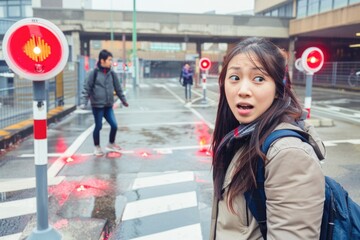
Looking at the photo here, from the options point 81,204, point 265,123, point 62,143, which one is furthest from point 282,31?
point 265,123

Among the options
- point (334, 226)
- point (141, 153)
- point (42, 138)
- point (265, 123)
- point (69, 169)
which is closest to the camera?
point (334, 226)

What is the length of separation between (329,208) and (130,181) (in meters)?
4.16

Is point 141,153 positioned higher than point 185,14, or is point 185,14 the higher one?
point 185,14

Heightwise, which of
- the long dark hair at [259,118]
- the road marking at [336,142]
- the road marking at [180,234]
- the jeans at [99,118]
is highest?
the long dark hair at [259,118]

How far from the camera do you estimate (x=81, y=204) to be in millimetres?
4277

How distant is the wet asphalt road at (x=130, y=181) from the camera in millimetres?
3754

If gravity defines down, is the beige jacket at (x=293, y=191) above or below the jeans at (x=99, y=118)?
above

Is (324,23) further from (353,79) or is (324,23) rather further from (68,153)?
(68,153)

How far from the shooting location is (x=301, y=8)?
3053 centimetres

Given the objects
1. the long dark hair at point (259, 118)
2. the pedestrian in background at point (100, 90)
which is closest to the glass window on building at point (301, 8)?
the pedestrian in background at point (100, 90)

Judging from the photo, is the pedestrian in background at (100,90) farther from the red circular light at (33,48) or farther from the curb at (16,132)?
the red circular light at (33,48)

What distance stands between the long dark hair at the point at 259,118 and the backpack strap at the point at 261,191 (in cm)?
2

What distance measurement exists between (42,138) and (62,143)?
16.4 ft

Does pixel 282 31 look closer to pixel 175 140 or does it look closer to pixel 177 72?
pixel 175 140
